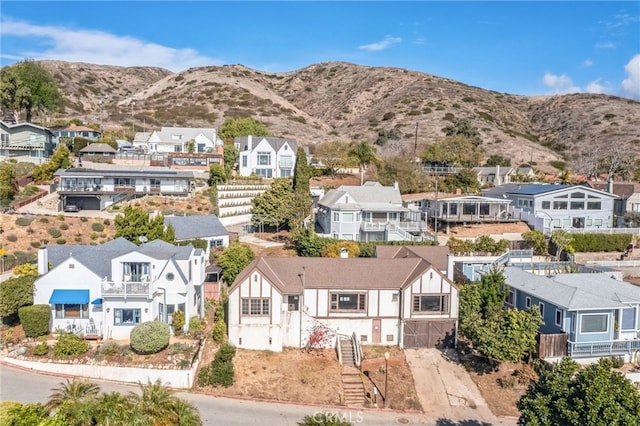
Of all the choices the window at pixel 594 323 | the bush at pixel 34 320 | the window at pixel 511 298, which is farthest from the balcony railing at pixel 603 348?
the bush at pixel 34 320

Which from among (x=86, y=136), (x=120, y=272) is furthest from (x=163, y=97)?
(x=120, y=272)

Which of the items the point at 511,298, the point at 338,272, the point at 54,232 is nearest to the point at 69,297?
the point at 338,272

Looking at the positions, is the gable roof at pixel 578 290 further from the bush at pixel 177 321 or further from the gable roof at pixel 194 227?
the gable roof at pixel 194 227

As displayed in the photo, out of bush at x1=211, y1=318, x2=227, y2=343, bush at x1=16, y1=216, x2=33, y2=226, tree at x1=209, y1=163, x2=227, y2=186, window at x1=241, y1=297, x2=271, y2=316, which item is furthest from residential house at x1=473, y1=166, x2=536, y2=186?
bush at x1=16, y1=216, x2=33, y2=226

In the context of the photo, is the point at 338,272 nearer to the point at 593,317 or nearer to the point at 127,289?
the point at 127,289

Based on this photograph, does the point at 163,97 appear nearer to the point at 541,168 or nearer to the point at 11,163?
the point at 11,163

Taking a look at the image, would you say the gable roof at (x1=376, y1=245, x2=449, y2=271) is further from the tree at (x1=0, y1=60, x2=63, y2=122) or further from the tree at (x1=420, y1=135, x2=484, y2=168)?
the tree at (x1=0, y1=60, x2=63, y2=122)
